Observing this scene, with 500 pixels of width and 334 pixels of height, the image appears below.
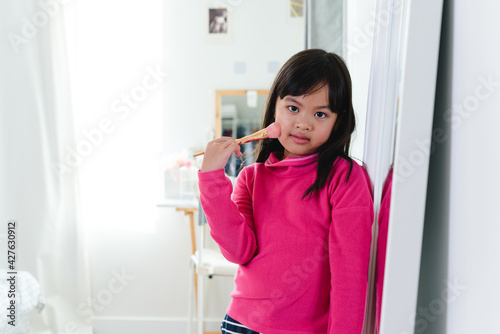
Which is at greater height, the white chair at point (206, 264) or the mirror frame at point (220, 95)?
the mirror frame at point (220, 95)

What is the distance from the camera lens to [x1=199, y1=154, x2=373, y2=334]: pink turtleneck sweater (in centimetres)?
72

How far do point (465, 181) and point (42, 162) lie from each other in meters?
1.73

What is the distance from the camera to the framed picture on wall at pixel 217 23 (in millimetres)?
2506

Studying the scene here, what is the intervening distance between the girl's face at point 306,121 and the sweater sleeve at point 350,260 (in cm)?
11

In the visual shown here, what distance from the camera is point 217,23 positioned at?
251 centimetres

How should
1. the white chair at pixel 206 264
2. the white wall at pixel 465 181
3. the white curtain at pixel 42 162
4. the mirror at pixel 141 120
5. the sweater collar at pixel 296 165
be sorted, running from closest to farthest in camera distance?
1. the white wall at pixel 465 181
2. the sweater collar at pixel 296 165
3. the white curtain at pixel 42 162
4. the white chair at pixel 206 264
5. the mirror at pixel 141 120

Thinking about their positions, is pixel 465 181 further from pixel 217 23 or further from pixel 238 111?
pixel 217 23

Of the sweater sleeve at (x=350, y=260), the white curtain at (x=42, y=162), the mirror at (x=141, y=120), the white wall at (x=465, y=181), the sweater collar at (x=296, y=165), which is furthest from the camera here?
the mirror at (x=141, y=120)

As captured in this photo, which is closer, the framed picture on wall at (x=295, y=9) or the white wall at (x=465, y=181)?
the white wall at (x=465, y=181)

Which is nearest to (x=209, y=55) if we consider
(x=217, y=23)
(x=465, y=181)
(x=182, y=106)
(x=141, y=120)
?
(x=217, y=23)

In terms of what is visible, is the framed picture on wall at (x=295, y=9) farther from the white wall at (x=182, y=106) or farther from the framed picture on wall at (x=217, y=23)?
the framed picture on wall at (x=217, y=23)

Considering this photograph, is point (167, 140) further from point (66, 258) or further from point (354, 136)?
point (354, 136)

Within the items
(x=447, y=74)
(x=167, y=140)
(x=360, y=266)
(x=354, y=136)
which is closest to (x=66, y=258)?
(x=167, y=140)

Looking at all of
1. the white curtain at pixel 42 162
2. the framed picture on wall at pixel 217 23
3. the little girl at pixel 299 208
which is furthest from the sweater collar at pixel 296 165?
the framed picture on wall at pixel 217 23
